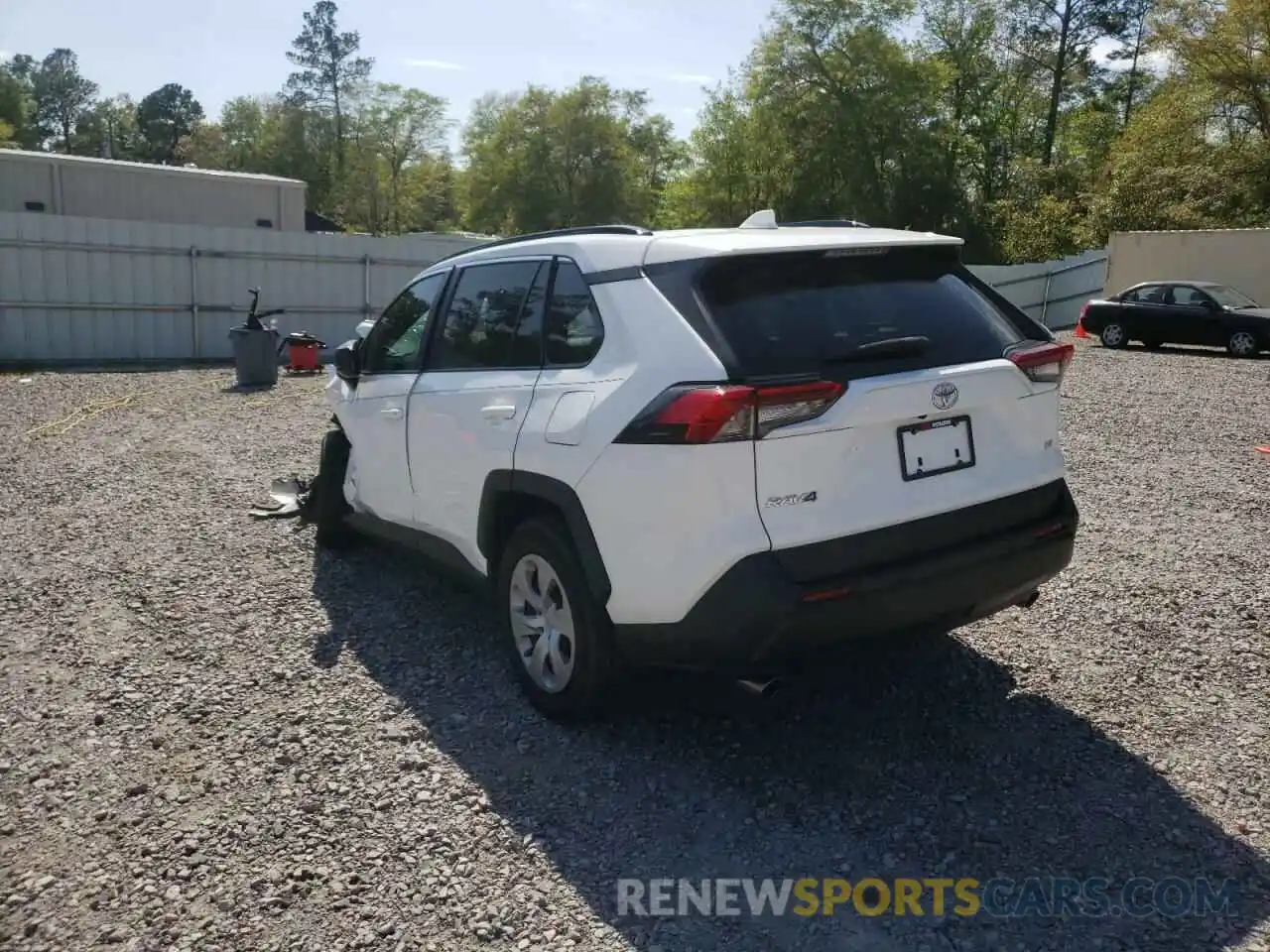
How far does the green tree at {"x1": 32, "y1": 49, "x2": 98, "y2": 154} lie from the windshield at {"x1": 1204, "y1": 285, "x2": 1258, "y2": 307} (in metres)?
96.9

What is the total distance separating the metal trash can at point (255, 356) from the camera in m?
13.6

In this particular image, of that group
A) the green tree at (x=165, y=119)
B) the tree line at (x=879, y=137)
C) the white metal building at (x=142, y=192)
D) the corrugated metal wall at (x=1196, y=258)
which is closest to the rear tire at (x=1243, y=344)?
the corrugated metal wall at (x=1196, y=258)

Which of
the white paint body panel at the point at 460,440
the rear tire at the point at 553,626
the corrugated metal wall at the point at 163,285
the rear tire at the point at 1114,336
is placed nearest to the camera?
the rear tire at the point at 553,626

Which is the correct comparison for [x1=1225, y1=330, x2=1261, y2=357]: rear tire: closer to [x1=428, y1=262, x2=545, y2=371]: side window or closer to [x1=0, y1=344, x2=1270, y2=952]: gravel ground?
[x1=0, y1=344, x2=1270, y2=952]: gravel ground

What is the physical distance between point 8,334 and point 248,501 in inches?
426

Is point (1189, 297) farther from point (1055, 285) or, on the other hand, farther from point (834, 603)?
point (834, 603)

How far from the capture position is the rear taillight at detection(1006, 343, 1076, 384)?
11.6ft

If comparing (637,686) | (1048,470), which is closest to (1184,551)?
(1048,470)

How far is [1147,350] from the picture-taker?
19359 millimetres

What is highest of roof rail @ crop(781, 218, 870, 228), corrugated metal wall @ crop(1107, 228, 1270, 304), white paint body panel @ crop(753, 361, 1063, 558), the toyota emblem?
corrugated metal wall @ crop(1107, 228, 1270, 304)

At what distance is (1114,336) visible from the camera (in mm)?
19672

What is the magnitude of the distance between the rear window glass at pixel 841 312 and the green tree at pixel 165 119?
99085mm

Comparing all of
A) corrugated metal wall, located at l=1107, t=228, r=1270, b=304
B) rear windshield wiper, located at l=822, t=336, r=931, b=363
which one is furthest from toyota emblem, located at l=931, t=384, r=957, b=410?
corrugated metal wall, located at l=1107, t=228, r=1270, b=304

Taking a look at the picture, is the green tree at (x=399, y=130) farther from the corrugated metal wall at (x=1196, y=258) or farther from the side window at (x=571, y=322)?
the side window at (x=571, y=322)
